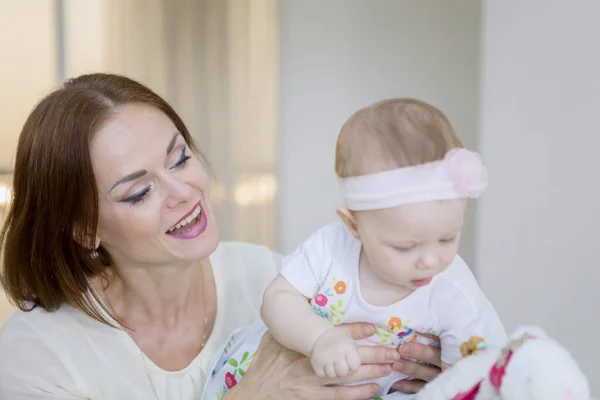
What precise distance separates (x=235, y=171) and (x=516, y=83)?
1839mm

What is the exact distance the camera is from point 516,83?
7.36ft

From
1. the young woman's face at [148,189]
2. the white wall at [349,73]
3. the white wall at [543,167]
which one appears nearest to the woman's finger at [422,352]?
the young woman's face at [148,189]

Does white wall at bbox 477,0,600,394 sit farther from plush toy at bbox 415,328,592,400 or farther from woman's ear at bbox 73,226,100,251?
woman's ear at bbox 73,226,100,251

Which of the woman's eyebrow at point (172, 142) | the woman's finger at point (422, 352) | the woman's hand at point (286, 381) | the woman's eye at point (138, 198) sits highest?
the woman's eyebrow at point (172, 142)

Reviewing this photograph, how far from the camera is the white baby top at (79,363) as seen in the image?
150 centimetres

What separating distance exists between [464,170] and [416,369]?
487 mm

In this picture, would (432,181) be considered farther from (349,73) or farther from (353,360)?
(349,73)

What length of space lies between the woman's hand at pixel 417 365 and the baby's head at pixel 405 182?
237 millimetres

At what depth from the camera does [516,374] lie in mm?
987

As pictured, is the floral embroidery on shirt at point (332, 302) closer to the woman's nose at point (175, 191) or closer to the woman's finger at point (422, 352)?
the woman's finger at point (422, 352)

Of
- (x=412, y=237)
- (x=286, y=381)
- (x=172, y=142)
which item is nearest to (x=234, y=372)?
(x=286, y=381)

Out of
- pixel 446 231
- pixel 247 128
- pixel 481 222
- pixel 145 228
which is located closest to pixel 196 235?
pixel 145 228

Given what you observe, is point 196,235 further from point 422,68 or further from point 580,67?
point 422,68

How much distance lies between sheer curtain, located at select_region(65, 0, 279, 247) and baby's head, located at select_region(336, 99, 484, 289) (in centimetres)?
250
